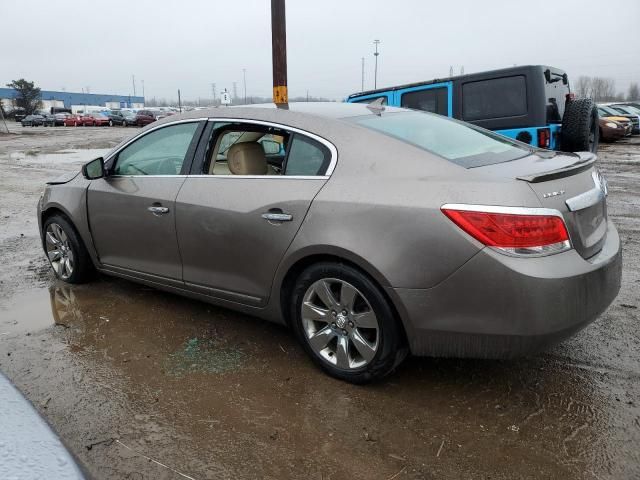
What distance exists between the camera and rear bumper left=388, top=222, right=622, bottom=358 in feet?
8.07

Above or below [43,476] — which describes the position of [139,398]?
below

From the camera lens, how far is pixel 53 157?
1820 centimetres

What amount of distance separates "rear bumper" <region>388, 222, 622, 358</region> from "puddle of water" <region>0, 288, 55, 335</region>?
280 cm

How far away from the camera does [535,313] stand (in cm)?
247

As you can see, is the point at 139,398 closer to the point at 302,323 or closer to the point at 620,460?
the point at 302,323

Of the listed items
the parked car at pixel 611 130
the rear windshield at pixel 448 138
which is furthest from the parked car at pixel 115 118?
the rear windshield at pixel 448 138

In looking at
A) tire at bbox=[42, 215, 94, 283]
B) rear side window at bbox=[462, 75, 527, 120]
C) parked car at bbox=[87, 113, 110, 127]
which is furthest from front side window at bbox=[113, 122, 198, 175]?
parked car at bbox=[87, 113, 110, 127]

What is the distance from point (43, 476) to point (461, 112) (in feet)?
27.2

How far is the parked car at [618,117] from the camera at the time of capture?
1975cm

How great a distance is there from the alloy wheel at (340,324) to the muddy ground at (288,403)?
178 mm

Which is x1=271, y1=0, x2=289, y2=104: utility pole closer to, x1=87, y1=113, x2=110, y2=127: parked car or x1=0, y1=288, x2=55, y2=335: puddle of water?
x1=0, y1=288, x2=55, y2=335: puddle of water

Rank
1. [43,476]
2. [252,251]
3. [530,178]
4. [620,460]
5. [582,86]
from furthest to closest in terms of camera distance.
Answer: [582,86] → [252,251] → [530,178] → [620,460] → [43,476]

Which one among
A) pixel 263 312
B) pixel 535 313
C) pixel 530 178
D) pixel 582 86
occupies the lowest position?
pixel 263 312

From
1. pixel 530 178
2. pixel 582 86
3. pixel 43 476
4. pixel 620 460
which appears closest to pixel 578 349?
pixel 620 460
